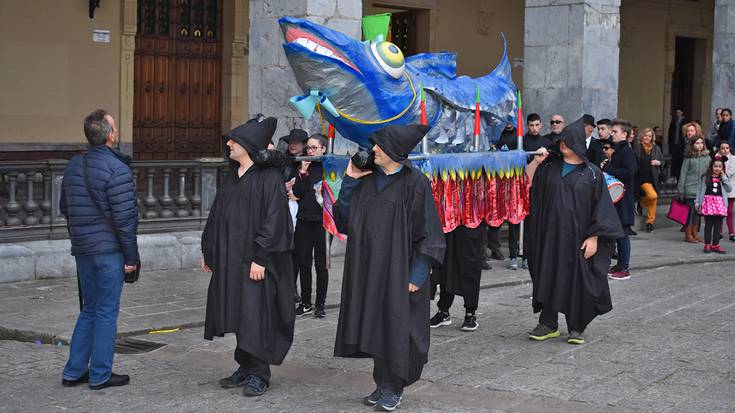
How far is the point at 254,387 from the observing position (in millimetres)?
7121

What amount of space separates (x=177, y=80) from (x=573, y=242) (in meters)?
10.8

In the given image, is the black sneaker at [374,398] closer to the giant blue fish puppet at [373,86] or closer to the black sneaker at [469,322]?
the black sneaker at [469,322]

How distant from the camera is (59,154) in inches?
661

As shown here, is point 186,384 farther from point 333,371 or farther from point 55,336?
point 55,336

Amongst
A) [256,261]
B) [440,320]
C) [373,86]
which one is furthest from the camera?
[440,320]

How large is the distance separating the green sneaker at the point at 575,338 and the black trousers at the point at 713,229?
605 centimetres

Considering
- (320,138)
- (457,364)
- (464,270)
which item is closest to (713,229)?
(464,270)

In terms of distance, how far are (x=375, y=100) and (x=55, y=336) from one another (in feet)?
9.85

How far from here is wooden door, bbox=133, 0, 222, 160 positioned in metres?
18.0

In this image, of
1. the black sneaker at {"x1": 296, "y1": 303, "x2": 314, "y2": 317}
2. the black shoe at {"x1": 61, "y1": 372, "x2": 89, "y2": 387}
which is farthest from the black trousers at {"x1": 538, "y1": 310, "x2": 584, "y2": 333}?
the black shoe at {"x1": 61, "y1": 372, "x2": 89, "y2": 387}

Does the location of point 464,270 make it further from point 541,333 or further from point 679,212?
point 679,212

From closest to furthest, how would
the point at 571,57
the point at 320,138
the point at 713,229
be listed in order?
the point at 320,138, the point at 713,229, the point at 571,57

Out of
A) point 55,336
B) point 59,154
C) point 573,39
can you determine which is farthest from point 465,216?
point 59,154

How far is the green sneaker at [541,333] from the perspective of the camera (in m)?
8.90
